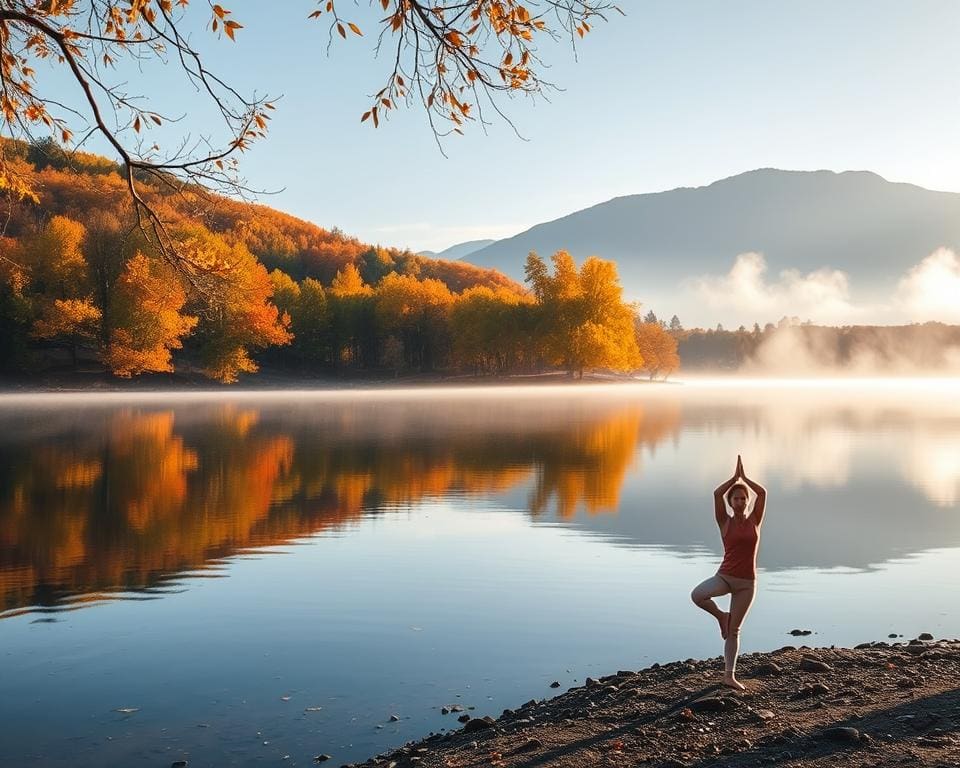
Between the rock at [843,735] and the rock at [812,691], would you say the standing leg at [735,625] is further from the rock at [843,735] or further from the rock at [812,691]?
the rock at [843,735]

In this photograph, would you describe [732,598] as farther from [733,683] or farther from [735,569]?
[733,683]

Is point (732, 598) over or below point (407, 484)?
Answer: over

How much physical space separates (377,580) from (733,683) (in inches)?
257

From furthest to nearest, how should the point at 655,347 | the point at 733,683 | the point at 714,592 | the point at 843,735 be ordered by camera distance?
the point at 655,347 → the point at 714,592 → the point at 733,683 → the point at 843,735

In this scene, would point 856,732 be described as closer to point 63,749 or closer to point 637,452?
point 63,749

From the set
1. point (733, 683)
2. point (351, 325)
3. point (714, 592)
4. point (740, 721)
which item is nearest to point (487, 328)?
point (351, 325)

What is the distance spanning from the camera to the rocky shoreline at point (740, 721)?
19.9 ft

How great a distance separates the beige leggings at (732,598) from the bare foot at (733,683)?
4 cm

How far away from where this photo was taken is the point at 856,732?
241 inches

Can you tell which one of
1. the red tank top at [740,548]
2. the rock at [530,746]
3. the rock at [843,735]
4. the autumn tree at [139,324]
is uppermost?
the autumn tree at [139,324]

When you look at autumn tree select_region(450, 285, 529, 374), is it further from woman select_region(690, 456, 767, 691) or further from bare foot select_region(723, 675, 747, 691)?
bare foot select_region(723, 675, 747, 691)


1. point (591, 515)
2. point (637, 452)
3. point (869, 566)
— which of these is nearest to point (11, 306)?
point (637, 452)

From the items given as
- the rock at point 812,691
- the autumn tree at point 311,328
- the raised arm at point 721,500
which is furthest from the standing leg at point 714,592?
the autumn tree at point 311,328

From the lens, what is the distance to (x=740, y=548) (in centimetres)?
757
